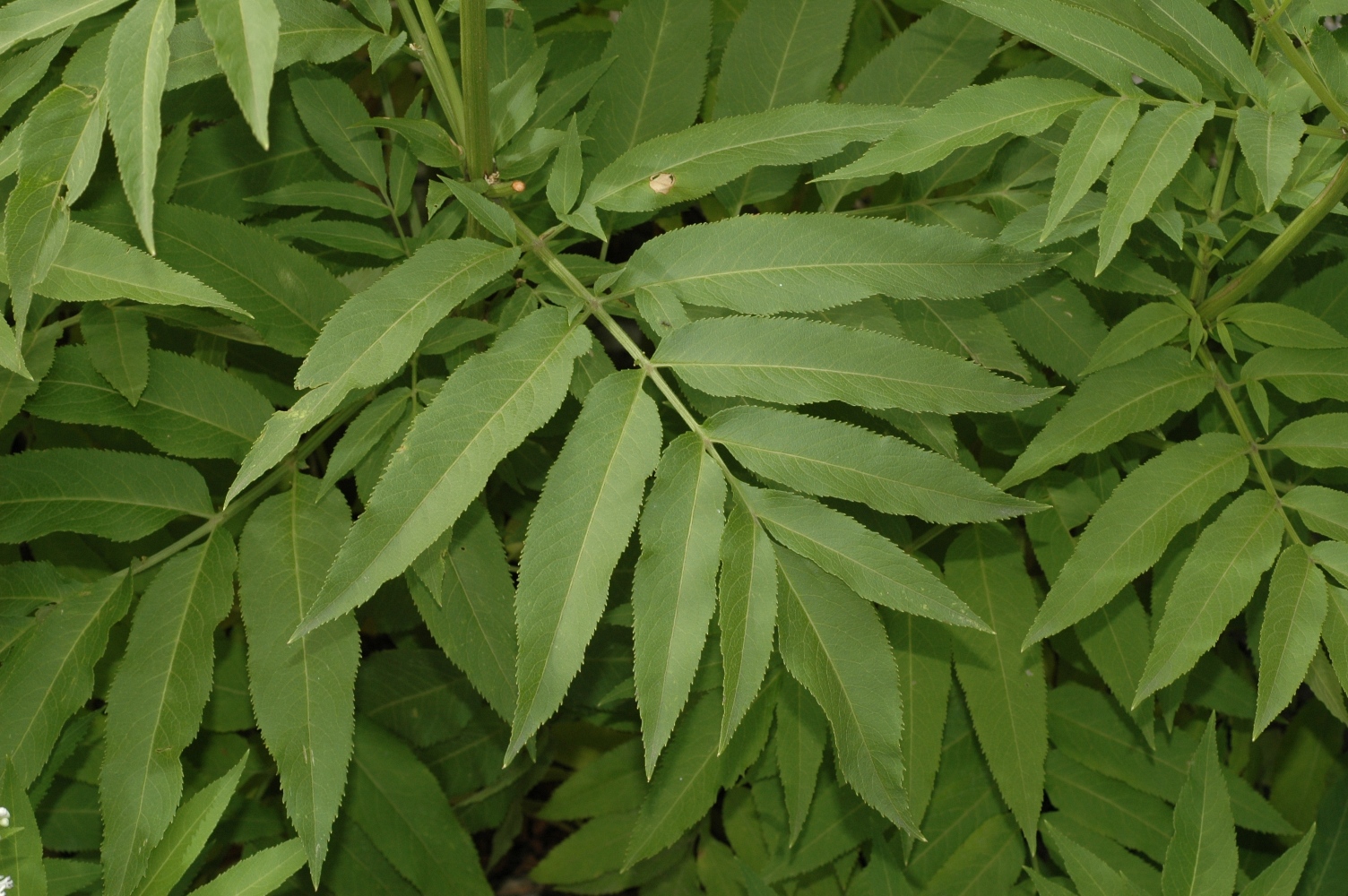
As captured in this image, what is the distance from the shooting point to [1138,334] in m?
1.66

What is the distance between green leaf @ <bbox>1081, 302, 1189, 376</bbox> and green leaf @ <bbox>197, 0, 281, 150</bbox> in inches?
48.2

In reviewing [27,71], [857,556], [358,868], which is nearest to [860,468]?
[857,556]

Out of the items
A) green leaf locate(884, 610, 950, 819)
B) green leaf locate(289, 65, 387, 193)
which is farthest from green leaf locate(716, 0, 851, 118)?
green leaf locate(884, 610, 950, 819)

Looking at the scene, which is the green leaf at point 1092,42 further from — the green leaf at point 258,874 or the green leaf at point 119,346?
the green leaf at point 258,874

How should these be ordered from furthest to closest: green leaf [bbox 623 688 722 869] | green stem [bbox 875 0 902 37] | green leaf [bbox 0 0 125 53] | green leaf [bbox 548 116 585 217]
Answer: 1. green stem [bbox 875 0 902 37]
2. green leaf [bbox 623 688 722 869]
3. green leaf [bbox 548 116 585 217]
4. green leaf [bbox 0 0 125 53]

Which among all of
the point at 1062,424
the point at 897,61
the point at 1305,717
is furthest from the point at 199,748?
the point at 1305,717

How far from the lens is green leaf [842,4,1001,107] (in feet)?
5.91

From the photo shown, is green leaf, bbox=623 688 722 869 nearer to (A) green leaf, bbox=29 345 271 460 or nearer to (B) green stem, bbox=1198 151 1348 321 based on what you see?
(A) green leaf, bbox=29 345 271 460

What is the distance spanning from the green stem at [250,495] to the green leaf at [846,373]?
2.31 feet

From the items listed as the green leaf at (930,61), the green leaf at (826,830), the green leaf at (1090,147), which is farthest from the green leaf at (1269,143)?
the green leaf at (826,830)

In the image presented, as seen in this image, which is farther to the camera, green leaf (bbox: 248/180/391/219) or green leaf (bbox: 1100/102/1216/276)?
green leaf (bbox: 248/180/391/219)

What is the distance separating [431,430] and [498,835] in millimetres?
1546

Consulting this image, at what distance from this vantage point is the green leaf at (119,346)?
1.61m

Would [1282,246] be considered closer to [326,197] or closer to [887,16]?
[887,16]
